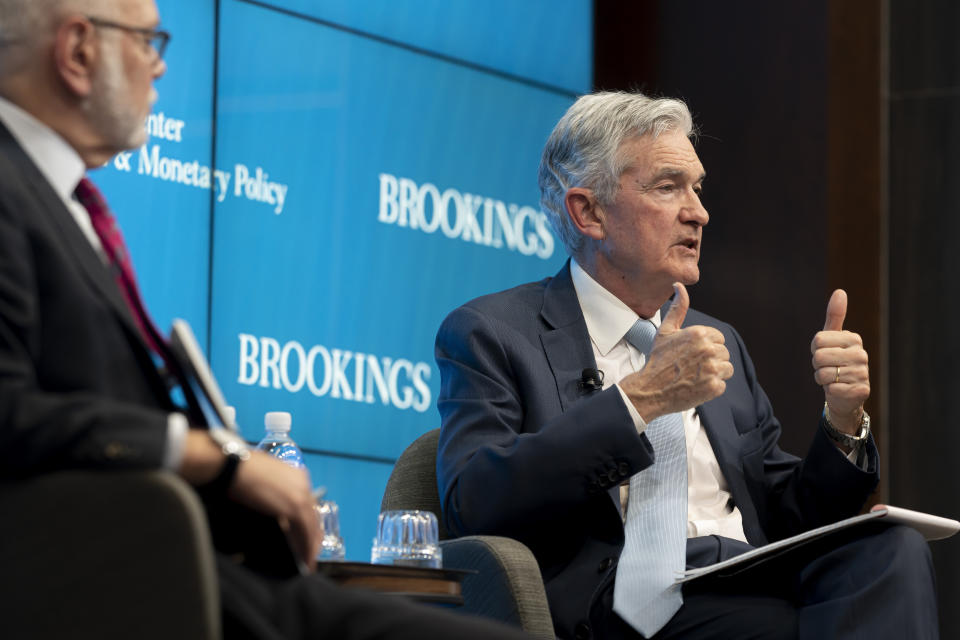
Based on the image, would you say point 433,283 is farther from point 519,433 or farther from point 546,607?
point 546,607

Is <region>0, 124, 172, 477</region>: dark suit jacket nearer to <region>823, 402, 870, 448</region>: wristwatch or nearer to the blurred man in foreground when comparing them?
the blurred man in foreground

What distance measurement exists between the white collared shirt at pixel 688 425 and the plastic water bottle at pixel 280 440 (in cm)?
63

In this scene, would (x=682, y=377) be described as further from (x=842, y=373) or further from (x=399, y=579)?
(x=399, y=579)

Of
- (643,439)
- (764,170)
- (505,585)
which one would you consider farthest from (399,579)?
(764,170)

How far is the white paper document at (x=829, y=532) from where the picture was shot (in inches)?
92.0

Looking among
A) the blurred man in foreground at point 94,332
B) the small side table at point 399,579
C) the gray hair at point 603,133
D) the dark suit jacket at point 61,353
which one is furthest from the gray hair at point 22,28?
the gray hair at point 603,133

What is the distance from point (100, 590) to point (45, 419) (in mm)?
189

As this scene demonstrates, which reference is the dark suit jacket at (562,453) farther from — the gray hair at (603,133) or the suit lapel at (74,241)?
the suit lapel at (74,241)

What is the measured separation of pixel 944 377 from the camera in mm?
5023

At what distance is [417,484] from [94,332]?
1.27 meters

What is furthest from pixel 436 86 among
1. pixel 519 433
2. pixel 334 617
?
pixel 334 617

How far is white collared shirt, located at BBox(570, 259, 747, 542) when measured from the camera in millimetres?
2730

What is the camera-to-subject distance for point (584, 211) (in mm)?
3076

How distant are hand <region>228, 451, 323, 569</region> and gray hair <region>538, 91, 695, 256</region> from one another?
157cm
